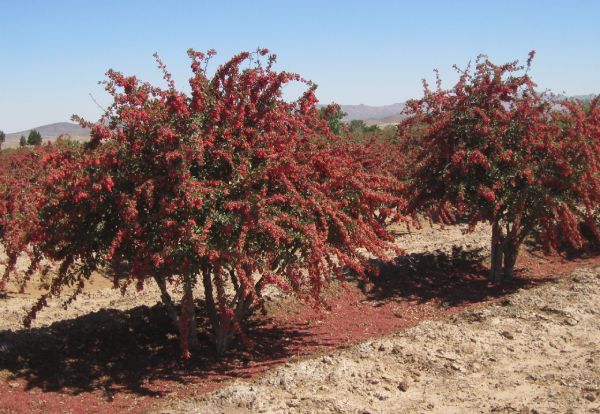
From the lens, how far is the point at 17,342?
859cm

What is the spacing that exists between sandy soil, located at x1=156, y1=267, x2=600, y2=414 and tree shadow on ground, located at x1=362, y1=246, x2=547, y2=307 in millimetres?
2255

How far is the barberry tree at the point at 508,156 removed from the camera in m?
11.2

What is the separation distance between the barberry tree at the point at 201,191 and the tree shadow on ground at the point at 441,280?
438 centimetres

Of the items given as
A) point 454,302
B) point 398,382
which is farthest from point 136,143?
point 454,302

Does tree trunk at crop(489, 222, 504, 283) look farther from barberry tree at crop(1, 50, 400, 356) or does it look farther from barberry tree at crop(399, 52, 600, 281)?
barberry tree at crop(1, 50, 400, 356)

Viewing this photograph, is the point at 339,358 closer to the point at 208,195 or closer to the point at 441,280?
the point at 208,195

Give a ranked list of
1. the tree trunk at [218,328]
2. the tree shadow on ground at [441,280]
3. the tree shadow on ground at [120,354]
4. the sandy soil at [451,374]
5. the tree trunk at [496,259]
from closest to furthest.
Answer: the sandy soil at [451,374] → the tree shadow on ground at [120,354] → the tree trunk at [218,328] → the tree shadow on ground at [441,280] → the tree trunk at [496,259]

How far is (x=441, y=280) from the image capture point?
1340 cm

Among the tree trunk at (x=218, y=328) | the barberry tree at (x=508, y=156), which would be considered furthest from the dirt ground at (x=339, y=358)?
the barberry tree at (x=508, y=156)

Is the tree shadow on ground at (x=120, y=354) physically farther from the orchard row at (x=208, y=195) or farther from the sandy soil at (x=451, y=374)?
the sandy soil at (x=451, y=374)

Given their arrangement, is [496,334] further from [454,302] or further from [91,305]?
[91,305]

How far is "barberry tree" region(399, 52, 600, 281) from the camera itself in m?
11.2

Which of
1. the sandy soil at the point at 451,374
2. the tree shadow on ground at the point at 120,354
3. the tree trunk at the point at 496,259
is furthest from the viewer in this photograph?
the tree trunk at the point at 496,259

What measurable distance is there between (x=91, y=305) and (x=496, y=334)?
7.93 metres
